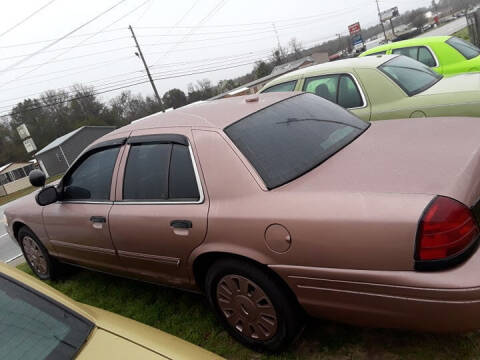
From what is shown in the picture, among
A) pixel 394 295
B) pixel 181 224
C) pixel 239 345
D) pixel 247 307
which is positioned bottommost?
pixel 239 345

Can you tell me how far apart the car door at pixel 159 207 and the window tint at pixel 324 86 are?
9.40 feet

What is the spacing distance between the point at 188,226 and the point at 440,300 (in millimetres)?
1474

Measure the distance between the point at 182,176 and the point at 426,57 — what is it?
583 centimetres

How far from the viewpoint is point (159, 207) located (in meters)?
2.68

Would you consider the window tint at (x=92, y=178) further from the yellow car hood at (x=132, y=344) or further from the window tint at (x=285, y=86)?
the window tint at (x=285, y=86)

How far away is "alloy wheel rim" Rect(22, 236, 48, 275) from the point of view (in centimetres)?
439

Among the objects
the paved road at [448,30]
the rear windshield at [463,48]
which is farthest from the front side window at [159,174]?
the paved road at [448,30]

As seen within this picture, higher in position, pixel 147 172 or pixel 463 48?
pixel 147 172

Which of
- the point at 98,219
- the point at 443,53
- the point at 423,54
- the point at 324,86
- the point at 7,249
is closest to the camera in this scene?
the point at 98,219

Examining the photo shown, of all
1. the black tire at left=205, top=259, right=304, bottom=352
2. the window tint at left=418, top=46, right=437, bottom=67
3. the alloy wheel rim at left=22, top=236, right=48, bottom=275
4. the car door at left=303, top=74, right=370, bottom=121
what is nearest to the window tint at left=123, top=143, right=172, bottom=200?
the black tire at left=205, top=259, right=304, bottom=352

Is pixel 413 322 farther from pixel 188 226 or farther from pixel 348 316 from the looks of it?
pixel 188 226

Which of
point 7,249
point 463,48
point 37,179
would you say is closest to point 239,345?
point 37,179

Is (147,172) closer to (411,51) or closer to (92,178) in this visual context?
(92,178)

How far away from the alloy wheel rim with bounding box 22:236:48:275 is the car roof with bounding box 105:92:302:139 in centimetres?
200
